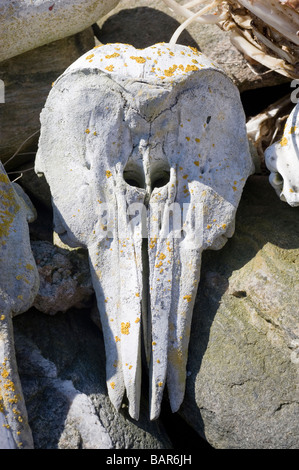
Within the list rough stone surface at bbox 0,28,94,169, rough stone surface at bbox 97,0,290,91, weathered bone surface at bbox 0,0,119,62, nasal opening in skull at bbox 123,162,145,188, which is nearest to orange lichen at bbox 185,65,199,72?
nasal opening in skull at bbox 123,162,145,188

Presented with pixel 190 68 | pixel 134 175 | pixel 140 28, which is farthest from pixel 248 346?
pixel 140 28

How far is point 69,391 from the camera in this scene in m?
2.39

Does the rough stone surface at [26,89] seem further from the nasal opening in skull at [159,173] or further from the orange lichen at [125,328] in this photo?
the orange lichen at [125,328]

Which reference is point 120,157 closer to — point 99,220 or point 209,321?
point 99,220

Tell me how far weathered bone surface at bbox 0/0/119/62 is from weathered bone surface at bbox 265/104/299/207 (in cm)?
99

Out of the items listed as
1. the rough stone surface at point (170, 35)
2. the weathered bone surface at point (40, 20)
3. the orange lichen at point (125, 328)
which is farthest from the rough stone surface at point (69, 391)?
the rough stone surface at point (170, 35)

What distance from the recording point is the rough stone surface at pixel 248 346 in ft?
7.80

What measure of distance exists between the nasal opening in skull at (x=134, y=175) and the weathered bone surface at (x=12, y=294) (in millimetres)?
397

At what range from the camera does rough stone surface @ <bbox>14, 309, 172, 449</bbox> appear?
7.57ft

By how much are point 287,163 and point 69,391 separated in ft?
3.67

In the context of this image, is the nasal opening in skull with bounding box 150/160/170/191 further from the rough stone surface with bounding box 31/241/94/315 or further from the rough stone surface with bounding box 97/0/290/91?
the rough stone surface with bounding box 97/0/290/91

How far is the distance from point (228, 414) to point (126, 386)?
0.35 m

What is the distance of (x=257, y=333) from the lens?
2.48 metres

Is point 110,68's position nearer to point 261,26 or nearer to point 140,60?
point 140,60
